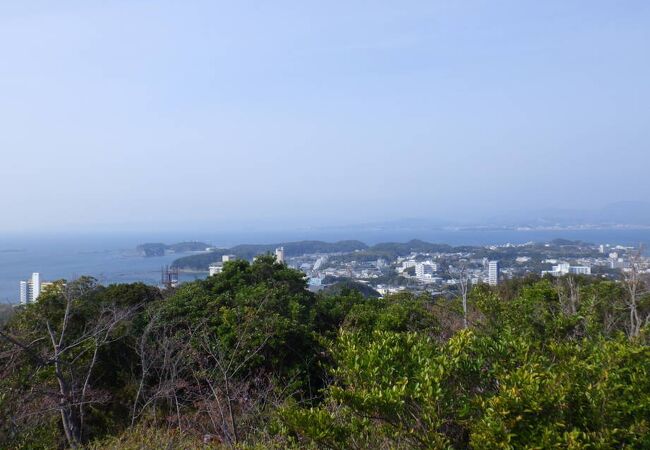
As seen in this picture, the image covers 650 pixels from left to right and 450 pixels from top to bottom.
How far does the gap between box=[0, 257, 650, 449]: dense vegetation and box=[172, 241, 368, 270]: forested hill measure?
20.8m

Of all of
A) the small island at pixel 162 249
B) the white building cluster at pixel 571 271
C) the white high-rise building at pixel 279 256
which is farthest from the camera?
the small island at pixel 162 249

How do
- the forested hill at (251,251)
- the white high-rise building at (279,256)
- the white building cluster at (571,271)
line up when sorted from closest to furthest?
the white high-rise building at (279,256) → the white building cluster at (571,271) → the forested hill at (251,251)

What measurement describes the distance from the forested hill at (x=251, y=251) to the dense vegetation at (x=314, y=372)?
20837 mm

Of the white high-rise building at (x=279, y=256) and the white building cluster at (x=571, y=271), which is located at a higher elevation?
the white high-rise building at (x=279, y=256)

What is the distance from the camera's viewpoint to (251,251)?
42156mm

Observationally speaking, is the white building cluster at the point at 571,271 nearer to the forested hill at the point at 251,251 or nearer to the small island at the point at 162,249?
the forested hill at the point at 251,251

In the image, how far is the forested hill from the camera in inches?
1399

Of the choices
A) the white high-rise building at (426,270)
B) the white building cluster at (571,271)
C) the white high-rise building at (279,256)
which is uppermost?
the white high-rise building at (279,256)

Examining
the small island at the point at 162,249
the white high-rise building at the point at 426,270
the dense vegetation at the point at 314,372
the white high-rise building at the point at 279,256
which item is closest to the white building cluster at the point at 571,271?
the white high-rise building at the point at 426,270

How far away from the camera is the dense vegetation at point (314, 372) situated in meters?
2.85

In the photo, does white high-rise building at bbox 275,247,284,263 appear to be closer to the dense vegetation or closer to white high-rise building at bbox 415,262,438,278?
the dense vegetation

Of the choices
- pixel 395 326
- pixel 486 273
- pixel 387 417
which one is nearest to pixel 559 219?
pixel 486 273

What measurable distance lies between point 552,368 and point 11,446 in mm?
5146

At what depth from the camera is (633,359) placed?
319 cm
